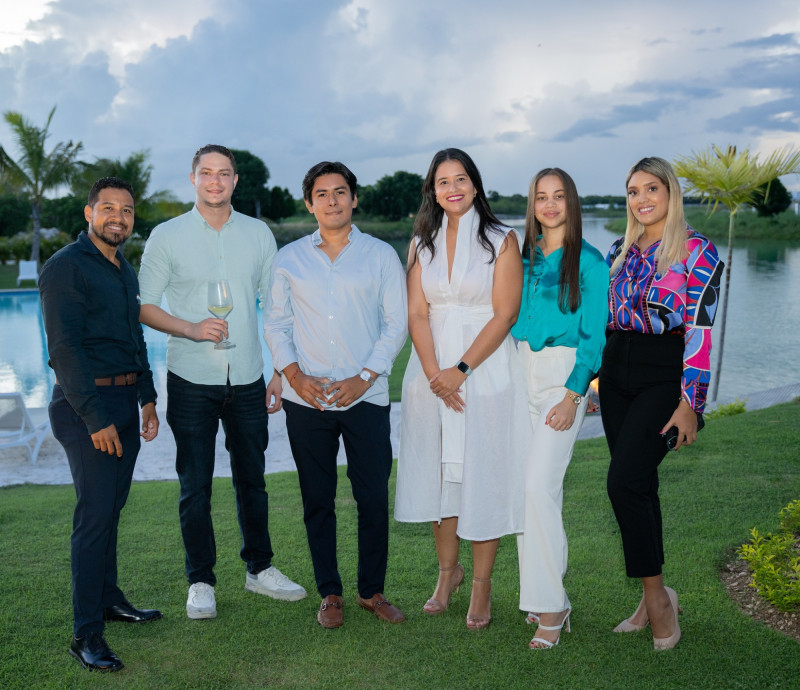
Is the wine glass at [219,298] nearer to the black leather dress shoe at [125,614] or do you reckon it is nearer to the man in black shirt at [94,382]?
the man in black shirt at [94,382]

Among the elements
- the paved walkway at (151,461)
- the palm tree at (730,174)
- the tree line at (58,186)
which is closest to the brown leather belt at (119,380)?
the paved walkway at (151,461)

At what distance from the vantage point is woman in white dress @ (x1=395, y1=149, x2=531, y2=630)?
10.7 feet

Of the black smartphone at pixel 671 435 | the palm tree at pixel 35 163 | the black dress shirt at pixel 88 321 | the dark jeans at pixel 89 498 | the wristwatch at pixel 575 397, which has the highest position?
the palm tree at pixel 35 163

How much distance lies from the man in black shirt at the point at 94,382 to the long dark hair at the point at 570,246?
1.82 meters

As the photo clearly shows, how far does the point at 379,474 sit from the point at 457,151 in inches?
59.0

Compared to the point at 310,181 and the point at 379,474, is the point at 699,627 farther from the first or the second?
the point at 310,181

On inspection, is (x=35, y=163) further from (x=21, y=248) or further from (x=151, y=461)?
(x=151, y=461)

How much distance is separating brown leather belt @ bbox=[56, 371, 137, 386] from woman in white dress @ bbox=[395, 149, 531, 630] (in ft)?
3.97

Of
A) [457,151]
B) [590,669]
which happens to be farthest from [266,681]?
[457,151]

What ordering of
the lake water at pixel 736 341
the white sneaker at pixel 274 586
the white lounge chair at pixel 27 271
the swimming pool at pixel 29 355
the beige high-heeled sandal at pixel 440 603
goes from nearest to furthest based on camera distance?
the beige high-heeled sandal at pixel 440 603, the white sneaker at pixel 274 586, the swimming pool at pixel 29 355, the lake water at pixel 736 341, the white lounge chair at pixel 27 271

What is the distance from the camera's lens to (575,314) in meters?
3.15

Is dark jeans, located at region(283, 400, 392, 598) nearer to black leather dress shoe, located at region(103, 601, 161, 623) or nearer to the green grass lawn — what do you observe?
the green grass lawn

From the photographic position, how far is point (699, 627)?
11.2 ft

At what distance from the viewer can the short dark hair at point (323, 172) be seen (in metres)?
3.40
